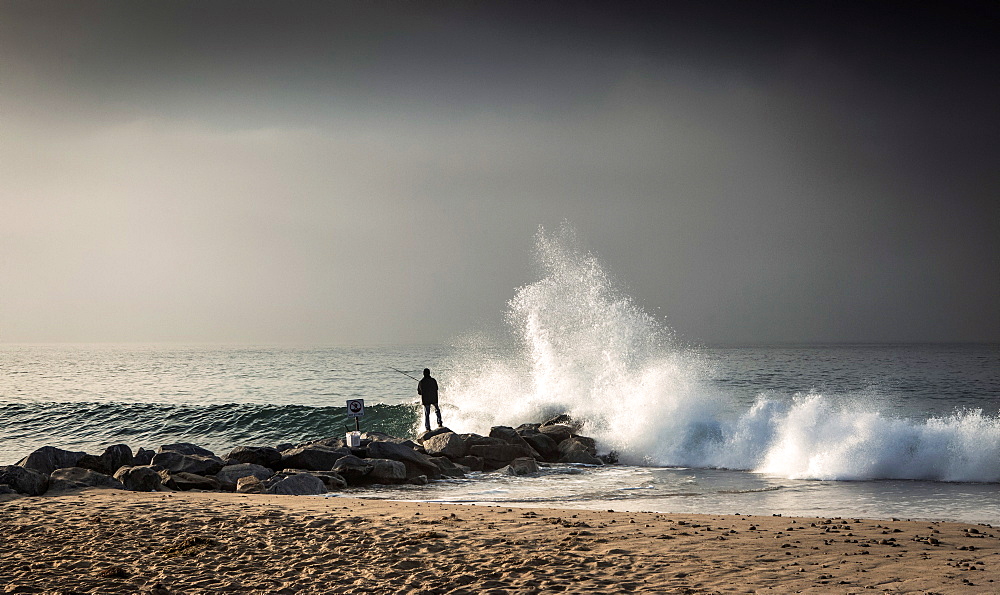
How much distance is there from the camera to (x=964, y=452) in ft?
46.6

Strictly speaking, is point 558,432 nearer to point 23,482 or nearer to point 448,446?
point 448,446

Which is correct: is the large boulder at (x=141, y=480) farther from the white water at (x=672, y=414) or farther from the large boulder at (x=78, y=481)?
the white water at (x=672, y=414)

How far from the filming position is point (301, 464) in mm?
14461

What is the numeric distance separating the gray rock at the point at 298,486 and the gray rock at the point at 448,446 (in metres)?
4.14

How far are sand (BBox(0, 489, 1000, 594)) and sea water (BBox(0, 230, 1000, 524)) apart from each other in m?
2.59

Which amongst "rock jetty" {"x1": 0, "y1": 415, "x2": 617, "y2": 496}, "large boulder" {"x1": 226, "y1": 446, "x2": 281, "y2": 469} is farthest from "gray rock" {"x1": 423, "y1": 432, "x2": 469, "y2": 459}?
"large boulder" {"x1": 226, "y1": 446, "x2": 281, "y2": 469}

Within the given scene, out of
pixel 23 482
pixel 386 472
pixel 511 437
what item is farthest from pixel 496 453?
pixel 23 482

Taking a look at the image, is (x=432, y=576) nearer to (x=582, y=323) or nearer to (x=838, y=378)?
(x=582, y=323)

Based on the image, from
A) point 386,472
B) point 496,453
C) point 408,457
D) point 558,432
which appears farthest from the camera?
point 558,432

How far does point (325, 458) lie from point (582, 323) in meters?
12.3

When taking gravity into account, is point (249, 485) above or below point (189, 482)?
below

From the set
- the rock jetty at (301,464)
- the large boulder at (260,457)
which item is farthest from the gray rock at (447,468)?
the large boulder at (260,457)

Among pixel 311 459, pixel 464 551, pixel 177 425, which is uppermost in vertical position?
pixel 177 425

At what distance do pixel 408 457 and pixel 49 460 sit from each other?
7.37 m
